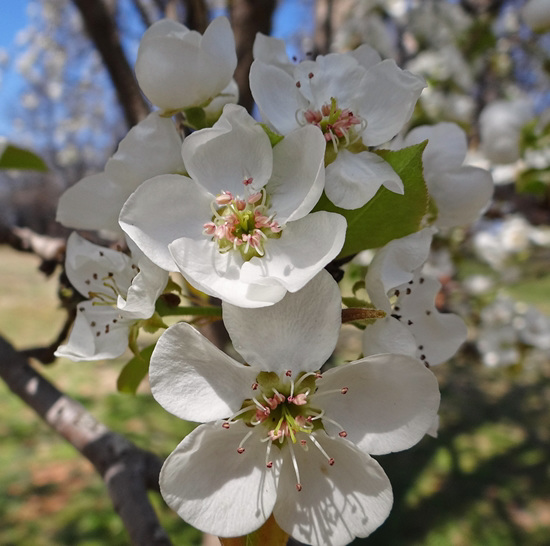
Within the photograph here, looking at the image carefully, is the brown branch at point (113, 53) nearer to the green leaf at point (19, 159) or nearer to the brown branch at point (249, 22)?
the brown branch at point (249, 22)

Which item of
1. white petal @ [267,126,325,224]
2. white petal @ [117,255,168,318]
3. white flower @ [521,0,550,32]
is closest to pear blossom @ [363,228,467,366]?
white petal @ [267,126,325,224]

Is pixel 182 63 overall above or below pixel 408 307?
above

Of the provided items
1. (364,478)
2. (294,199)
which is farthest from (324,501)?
(294,199)

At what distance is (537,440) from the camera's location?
3127 mm

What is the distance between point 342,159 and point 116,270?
0.33m

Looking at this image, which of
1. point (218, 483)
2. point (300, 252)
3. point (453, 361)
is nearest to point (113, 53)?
point (300, 252)

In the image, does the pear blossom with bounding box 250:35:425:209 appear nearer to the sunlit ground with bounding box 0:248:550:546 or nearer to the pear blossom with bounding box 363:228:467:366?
the pear blossom with bounding box 363:228:467:366

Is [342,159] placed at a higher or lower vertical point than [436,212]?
higher

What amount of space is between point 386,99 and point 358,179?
0.15 meters

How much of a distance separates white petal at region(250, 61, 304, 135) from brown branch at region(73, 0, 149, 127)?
103cm

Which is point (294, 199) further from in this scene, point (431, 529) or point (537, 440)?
point (537, 440)

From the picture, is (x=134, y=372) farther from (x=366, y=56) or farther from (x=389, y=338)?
(x=366, y=56)

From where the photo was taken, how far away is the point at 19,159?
117 centimetres

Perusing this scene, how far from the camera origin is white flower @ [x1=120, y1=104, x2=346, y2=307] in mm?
532
